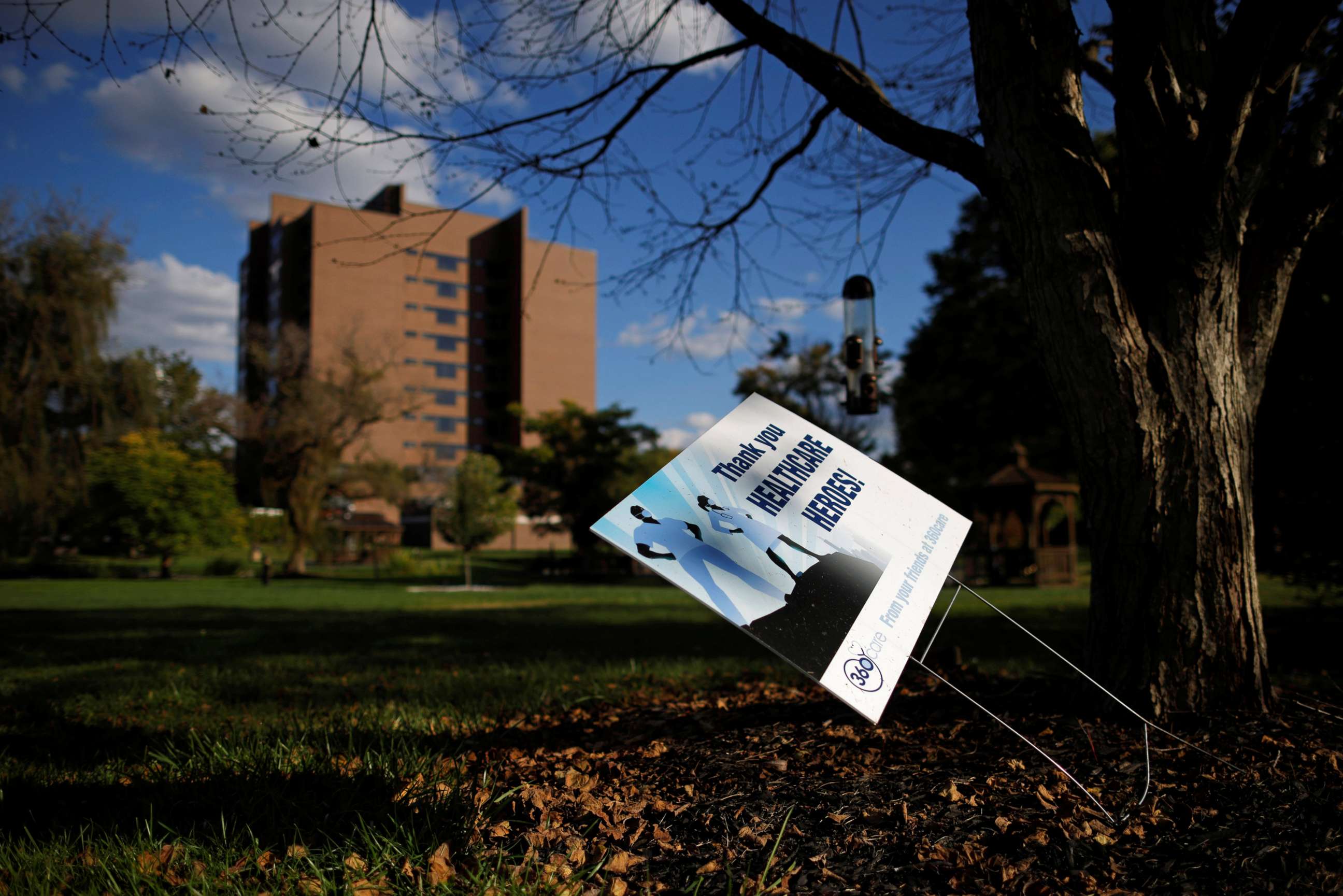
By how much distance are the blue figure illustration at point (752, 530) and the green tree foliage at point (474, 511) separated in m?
26.1

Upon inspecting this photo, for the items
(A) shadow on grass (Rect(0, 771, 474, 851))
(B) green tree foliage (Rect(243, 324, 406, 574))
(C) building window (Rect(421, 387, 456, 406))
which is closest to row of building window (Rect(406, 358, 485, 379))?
(C) building window (Rect(421, 387, 456, 406))

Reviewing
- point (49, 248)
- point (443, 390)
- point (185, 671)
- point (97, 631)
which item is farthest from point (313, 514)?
point (443, 390)

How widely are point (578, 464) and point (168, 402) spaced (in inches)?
832

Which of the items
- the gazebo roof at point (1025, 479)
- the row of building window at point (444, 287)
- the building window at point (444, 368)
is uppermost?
the row of building window at point (444, 287)

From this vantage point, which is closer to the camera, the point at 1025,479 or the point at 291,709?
the point at 291,709

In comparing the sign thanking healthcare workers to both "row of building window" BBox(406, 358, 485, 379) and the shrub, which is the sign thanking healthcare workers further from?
"row of building window" BBox(406, 358, 485, 379)

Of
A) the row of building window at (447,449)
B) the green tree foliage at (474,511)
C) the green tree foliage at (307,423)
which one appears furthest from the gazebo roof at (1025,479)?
the row of building window at (447,449)

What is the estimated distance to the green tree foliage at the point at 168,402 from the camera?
29.1m

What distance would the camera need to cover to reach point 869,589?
259cm

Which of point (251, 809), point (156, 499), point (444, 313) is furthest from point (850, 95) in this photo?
point (444, 313)

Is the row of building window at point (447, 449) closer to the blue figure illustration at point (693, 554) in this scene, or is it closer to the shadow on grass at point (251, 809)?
the shadow on grass at point (251, 809)

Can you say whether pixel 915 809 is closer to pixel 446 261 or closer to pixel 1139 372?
pixel 1139 372

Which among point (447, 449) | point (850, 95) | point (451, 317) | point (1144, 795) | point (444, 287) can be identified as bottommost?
point (1144, 795)

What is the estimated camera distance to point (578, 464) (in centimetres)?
Answer: 3041
